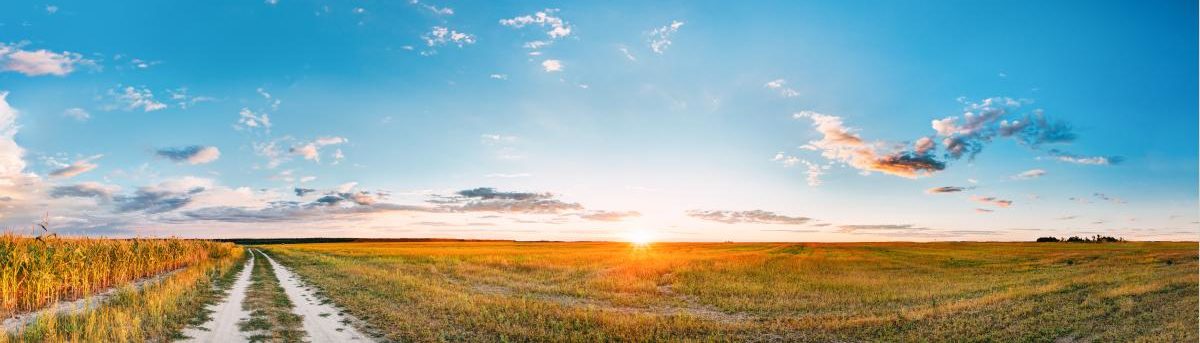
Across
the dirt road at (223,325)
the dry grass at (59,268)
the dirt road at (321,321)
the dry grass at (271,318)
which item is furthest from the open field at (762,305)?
the dry grass at (59,268)

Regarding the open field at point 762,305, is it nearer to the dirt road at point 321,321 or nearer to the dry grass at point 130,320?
the dirt road at point 321,321

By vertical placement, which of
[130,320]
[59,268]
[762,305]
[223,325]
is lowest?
[762,305]

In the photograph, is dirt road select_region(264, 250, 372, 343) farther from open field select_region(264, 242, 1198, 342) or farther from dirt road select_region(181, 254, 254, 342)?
dirt road select_region(181, 254, 254, 342)

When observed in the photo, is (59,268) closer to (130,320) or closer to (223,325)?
(130,320)

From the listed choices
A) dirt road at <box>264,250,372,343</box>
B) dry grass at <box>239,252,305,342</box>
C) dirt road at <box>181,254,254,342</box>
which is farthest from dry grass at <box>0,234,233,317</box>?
dirt road at <box>264,250,372,343</box>

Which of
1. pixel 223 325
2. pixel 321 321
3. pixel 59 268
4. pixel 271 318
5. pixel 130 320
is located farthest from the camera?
pixel 59 268

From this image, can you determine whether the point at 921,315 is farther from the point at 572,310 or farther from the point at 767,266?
the point at 767,266

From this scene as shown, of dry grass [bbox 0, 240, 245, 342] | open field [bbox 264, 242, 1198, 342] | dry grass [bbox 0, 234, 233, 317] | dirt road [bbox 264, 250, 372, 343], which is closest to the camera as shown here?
dry grass [bbox 0, 240, 245, 342]

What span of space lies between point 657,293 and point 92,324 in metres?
20.2

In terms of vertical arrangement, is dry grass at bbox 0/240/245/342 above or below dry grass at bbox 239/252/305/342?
above

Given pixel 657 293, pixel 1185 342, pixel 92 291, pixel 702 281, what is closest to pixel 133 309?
pixel 92 291

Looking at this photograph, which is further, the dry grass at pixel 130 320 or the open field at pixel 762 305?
the open field at pixel 762 305

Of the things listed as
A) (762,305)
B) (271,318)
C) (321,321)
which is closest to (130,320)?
(271,318)

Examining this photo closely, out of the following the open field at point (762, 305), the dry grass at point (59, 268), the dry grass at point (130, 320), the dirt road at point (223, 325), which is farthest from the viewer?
the dry grass at point (59, 268)
